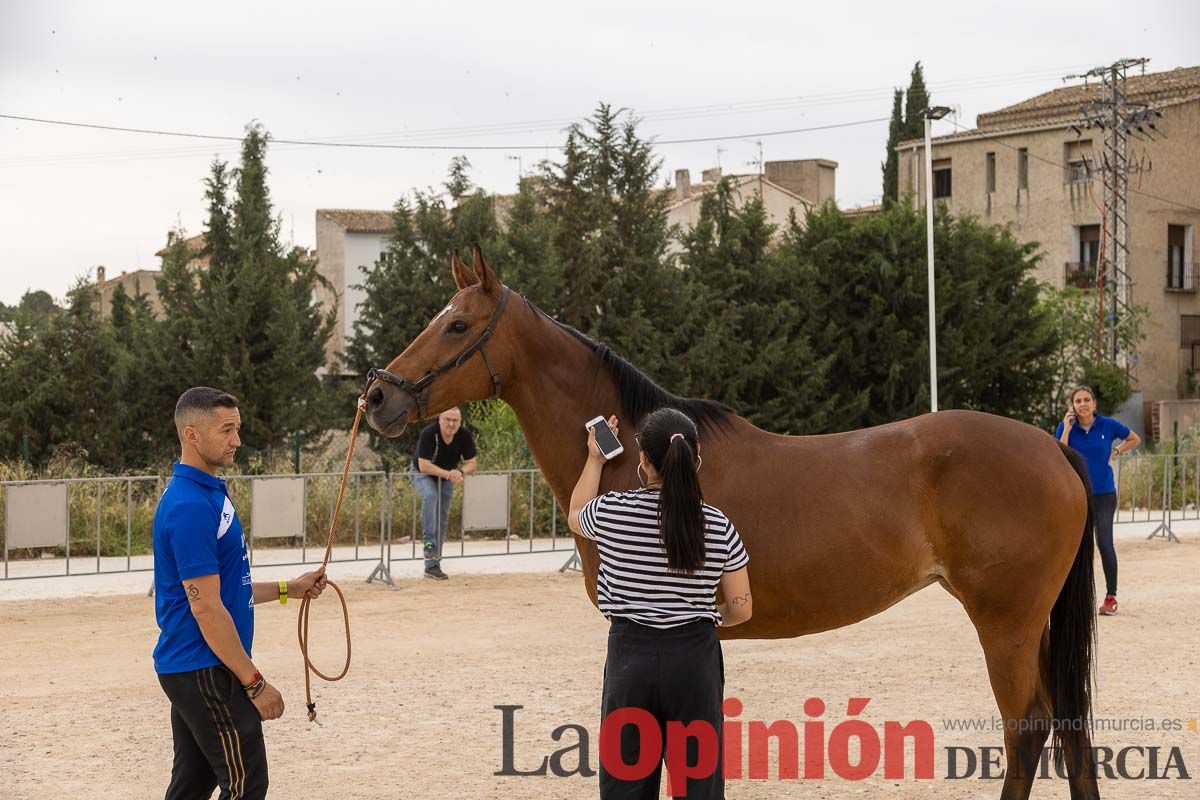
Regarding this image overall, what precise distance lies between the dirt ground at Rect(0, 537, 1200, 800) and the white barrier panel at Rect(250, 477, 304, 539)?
4.84 ft

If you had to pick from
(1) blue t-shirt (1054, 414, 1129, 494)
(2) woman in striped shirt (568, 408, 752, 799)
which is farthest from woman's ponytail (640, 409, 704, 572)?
(1) blue t-shirt (1054, 414, 1129, 494)

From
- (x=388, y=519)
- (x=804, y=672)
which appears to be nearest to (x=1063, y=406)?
(x=388, y=519)

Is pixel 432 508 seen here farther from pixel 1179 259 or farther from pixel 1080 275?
pixel 1179 259

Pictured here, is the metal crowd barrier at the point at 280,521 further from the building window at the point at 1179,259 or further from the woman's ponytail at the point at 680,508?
the building window at the point at 1179,259

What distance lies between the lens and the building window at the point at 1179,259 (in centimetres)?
4188

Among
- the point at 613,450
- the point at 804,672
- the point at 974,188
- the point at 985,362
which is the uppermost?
the point at 974,188

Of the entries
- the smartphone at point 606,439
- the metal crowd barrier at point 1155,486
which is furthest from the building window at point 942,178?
the smartphone at point 606,439

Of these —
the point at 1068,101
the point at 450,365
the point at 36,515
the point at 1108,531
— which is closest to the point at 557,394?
the point at 450,365

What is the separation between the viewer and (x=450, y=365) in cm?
533

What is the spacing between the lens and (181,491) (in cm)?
387

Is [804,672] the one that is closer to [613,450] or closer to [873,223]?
[613,450]

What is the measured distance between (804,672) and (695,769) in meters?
4.99

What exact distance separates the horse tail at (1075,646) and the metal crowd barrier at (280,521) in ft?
27.5

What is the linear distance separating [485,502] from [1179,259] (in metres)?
35.8
